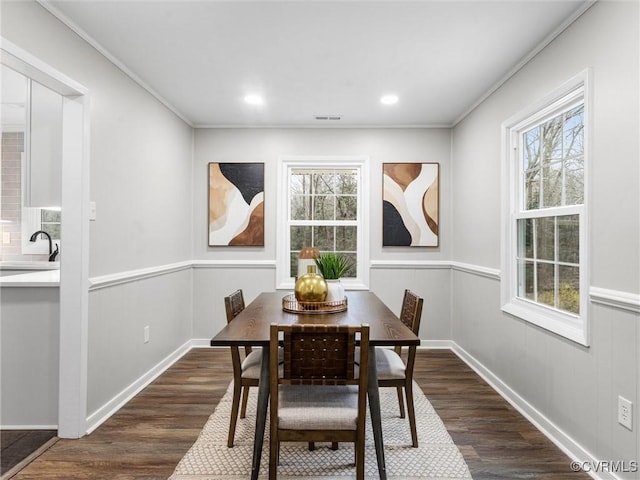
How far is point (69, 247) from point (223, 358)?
203 cm

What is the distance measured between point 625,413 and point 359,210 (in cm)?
300

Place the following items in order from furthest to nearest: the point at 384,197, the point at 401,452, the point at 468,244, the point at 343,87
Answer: the point at 384,197 → the point at 468,244 → the point at 343,87 → the point at 401,452

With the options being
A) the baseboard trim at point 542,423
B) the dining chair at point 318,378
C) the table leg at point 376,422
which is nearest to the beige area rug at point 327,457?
the table leg at point 376,422

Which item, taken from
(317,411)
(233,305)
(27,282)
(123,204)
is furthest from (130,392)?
(317,411)

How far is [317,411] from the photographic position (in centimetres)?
173

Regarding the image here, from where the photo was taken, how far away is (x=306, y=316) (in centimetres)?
224

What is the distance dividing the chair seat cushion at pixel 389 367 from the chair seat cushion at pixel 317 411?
39 cm

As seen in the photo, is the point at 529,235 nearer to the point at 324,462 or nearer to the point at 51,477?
the point at 324,462

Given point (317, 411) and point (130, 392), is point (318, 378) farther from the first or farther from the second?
point (130, 392)

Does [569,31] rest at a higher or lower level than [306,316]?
higher

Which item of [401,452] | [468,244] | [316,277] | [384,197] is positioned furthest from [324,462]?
[384,197]

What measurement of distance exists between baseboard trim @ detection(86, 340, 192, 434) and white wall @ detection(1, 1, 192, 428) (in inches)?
1.5

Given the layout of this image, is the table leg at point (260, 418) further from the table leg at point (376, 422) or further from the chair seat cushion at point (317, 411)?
the table leg at point (376, 422)

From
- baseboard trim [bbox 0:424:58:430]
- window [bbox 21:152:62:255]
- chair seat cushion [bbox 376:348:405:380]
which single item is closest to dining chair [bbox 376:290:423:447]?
chair seat cushion [bbox 376:348:405:380]
